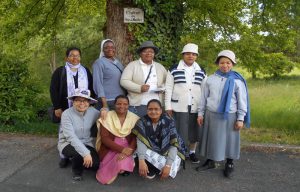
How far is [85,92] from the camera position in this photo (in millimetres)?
5020

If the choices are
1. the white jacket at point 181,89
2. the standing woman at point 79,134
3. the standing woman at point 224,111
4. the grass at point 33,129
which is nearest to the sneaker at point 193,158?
the standing woman at point 224,111

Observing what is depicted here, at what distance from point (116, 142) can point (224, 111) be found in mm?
1528

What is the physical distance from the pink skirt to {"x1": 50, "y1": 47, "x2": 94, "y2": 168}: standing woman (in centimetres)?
73

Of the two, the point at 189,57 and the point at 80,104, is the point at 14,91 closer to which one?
the point at 80,104

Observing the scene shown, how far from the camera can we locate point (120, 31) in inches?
256

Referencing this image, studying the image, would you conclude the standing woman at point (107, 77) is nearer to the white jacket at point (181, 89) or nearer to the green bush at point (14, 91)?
the white jacket at point (181, 89)

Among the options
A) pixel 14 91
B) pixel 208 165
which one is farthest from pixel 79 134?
pixel 14 91

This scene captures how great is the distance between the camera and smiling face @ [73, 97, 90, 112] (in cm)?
503

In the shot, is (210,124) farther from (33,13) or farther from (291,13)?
(33,13)

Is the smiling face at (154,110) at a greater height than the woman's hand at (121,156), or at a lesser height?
greater

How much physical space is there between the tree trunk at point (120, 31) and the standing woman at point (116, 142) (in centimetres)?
169

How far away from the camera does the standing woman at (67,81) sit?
533cm

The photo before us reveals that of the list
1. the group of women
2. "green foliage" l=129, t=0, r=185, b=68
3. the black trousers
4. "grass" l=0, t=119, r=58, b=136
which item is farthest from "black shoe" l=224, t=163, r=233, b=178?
"grass" l=0, t=119, r=58, b=136

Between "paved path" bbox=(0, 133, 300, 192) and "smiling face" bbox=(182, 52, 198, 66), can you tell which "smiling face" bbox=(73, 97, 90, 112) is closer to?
"paved path" bbox=(0, 133, 300, 192)
